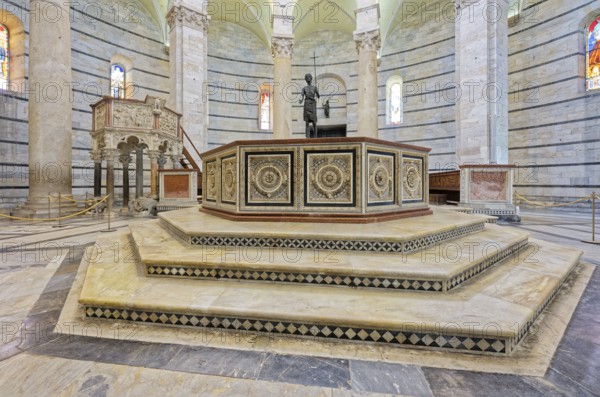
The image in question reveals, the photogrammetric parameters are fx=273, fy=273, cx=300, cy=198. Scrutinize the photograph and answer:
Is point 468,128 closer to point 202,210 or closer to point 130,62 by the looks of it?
point 202,210

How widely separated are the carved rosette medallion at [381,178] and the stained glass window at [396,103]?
13.5 meters

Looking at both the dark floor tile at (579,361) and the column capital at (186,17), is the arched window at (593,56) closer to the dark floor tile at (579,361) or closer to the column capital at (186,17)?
the dark floor tile at (579,361)

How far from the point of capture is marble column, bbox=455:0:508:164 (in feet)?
30.8

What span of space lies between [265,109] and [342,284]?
16579 mm

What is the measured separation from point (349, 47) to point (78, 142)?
1540cm

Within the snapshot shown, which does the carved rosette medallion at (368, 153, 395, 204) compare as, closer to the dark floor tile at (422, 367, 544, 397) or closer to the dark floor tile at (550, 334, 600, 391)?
the dark floor tile at (550, 334, 600, 391)

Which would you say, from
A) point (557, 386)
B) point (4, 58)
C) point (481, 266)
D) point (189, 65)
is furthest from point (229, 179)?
point (4, 58)

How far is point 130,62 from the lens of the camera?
1363cm

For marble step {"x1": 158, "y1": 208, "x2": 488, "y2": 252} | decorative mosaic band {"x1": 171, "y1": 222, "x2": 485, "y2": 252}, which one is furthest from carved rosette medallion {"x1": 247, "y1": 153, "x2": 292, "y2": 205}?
decorative mosaic band {"x1": 171, "y1": 222, "x2": 485, "y2": 252}

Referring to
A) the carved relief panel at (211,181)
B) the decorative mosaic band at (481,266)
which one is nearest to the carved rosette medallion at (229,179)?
the carved relief panel at (211,181)

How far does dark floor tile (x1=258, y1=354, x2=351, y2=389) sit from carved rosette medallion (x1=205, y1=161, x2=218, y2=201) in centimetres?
357

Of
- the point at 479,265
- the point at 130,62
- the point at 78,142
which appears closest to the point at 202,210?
the point at 479,265

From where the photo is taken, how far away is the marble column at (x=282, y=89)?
12609mm

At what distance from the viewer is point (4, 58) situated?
400 inches
